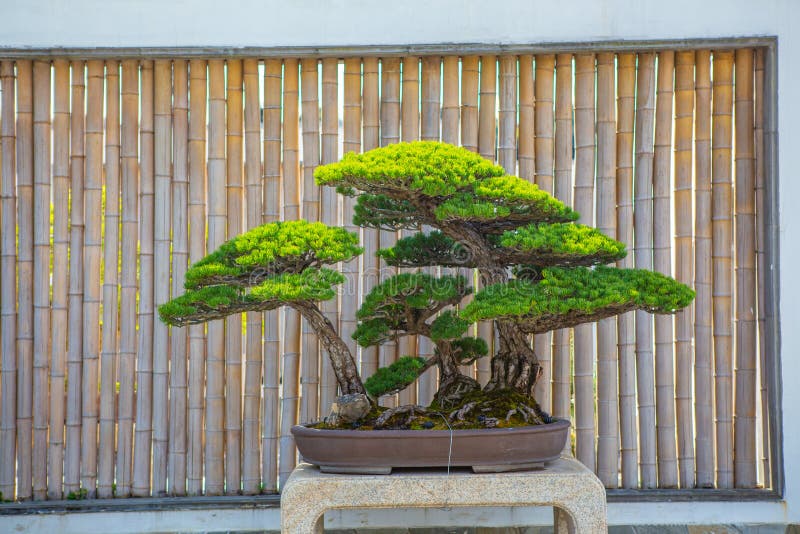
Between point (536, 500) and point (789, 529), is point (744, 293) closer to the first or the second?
point (789, 529)

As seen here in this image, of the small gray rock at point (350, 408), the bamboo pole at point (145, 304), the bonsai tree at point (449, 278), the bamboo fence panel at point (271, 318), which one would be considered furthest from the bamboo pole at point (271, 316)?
the small gray rock at point (350, 408)

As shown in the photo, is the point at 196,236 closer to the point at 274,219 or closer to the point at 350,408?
the point at 274,219

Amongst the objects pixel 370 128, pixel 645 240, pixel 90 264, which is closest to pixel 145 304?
pixel 90 264

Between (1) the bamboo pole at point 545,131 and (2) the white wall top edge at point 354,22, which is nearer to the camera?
(2) the white wall top edge at point 354,22

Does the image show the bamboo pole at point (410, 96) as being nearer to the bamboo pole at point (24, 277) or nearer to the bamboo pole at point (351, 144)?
the bamboo pole at point (351, 144)

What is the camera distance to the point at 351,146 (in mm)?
3027

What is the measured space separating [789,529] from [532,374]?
1210 mm

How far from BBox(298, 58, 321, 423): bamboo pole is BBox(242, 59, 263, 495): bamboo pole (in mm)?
160

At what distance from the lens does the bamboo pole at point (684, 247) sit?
9.74 feet

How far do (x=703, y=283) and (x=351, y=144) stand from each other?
135 centimetres

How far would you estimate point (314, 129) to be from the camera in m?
3.03

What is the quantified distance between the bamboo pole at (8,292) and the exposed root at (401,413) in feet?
4.89

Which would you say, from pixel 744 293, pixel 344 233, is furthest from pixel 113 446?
pixel 744 293

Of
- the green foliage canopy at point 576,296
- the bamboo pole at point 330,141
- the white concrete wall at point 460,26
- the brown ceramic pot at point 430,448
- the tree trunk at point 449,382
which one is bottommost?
the brown ceramic pot at point 430,448
